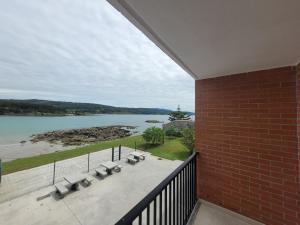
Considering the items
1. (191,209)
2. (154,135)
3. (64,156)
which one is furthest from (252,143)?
(64,156)

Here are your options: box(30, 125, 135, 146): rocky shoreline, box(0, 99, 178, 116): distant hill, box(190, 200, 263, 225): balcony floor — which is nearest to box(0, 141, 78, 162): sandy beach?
box(30, 125, 135, 146): rocky shoreline

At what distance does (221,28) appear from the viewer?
1093mm

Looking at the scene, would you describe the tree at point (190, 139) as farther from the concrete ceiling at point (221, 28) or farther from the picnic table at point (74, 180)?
the concrete ceiling at point (221, 28)

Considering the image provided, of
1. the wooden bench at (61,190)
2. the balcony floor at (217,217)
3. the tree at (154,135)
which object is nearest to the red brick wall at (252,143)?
the balcony floor at (217,217)

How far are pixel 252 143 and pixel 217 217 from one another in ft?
4.18

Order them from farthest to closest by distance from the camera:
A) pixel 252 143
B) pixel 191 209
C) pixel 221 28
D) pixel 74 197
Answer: pixel 74 197
pixel 191 209
pixel 252 143
pixel 221 28

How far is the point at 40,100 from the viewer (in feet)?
102

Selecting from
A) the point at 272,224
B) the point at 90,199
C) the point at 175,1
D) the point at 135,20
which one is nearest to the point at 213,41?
the point at 175,1

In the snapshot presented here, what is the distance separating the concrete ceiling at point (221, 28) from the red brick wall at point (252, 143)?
0.49 meters

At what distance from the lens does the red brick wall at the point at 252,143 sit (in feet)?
6.23

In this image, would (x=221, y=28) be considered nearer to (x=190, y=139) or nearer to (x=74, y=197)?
(x=74, y=197)

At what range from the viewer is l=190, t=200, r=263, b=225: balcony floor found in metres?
2.14

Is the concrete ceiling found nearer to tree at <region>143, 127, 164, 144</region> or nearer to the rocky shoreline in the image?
tree at <region>143, 127, 164, 144</region>

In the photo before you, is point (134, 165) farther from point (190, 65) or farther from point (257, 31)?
point (257, 31)
